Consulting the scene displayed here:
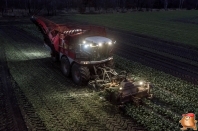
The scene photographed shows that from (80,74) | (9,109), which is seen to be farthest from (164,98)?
(9,109)

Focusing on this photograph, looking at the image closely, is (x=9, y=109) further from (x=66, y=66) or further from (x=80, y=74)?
(x=66, y=66)

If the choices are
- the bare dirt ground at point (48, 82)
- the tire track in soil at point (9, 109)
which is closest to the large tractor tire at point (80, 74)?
the bare dirt ground at point (48, 82)

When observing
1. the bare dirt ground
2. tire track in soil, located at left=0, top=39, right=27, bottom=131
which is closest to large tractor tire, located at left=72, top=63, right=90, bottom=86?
the bare dirt ground

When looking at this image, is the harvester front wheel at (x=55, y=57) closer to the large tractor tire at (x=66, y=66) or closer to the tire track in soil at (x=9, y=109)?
the large tractor tire at (x=66, y=66)

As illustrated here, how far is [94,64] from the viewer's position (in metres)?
10.4

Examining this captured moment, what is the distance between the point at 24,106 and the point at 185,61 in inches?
479

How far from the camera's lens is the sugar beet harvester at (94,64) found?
8.89 m

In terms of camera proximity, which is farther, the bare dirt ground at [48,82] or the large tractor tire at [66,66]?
the large tractor tire at [66,66]

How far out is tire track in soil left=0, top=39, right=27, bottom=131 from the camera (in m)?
7.43

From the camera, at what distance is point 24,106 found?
8.69 metres

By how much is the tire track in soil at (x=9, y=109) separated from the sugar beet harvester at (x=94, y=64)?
121 inches

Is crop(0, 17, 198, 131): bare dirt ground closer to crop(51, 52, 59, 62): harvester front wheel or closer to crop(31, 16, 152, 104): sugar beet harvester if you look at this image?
crop(51, 52, 59, 62): harvester front wheel

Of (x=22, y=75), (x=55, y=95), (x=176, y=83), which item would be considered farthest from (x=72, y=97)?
(x=176, y=83)

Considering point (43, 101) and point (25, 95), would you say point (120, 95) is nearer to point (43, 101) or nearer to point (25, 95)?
point (43, 101)
